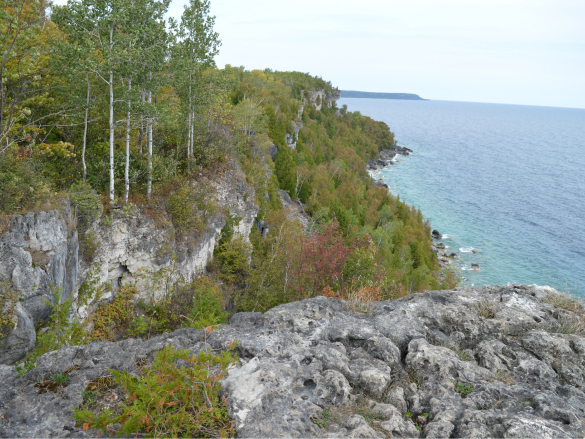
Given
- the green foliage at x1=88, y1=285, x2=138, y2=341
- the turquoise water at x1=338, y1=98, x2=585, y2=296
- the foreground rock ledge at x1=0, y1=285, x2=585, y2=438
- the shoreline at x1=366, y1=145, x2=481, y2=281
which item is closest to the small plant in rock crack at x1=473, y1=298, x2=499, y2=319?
the foreground rock ledge at x1=0, y1=285, x2=585, y2=438

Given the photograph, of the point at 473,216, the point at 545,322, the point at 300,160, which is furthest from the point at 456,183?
the point at 545,322

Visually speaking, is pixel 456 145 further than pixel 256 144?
Yes

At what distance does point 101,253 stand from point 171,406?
49.6 feet

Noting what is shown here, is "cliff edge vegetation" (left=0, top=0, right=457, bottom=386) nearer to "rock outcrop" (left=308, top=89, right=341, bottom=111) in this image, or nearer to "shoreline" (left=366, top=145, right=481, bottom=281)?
"shoreline" (left=366, top=145, right=481, bottom=281)

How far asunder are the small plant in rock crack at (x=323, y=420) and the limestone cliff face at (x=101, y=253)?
10.2m

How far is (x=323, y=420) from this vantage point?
7.05 meters

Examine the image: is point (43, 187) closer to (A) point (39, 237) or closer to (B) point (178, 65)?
(A) point (39, 237)

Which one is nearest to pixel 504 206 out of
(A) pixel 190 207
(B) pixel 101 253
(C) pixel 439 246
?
(C) pixel 439 246

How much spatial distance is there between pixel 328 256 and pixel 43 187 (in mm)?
15732

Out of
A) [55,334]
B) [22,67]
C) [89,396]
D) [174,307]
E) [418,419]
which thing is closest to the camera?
[89,396]

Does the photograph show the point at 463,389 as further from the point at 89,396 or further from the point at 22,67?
the point at 22,67

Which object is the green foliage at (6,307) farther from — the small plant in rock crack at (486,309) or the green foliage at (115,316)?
the small plant in rock crack at (486,309)

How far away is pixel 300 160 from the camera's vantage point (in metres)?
77.4

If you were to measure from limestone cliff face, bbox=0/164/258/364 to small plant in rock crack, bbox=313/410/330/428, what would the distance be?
1018 centimetres
